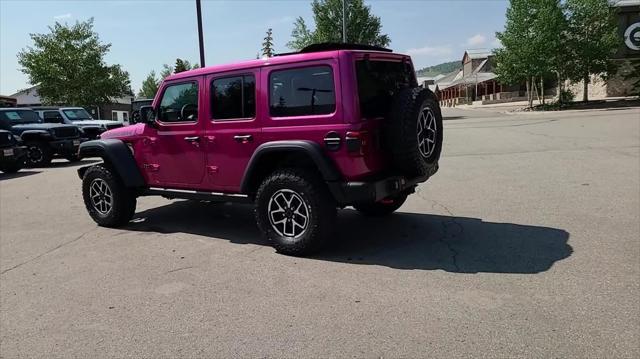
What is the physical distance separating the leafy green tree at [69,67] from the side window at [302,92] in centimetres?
3785

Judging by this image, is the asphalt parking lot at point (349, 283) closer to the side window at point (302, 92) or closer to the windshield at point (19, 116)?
the side window at point (302, 92)

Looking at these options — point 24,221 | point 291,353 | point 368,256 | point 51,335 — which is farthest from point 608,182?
point 24,221

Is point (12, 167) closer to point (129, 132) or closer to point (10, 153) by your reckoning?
point (10, 153)

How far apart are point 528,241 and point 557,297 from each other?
157 cm

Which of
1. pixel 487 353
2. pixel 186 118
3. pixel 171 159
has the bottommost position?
pixel 487 353

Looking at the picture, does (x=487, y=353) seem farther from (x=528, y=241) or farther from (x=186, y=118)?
(x=186, y=118)

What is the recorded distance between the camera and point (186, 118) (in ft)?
19.9

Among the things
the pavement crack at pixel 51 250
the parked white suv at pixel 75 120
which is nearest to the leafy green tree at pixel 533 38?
the parked white suv at pixel 75 120

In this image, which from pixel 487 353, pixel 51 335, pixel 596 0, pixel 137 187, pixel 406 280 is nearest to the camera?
pixel 487 353

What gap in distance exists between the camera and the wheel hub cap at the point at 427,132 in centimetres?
521

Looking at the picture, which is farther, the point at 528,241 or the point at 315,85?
the point at 528,241

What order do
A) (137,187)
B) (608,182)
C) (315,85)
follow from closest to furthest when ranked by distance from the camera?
(315,85) → (137,187) → (608,182)

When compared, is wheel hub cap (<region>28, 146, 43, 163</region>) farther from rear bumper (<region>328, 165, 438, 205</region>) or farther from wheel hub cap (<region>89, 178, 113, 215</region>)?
rear bumper (<region>328, 165, 438, 205</region>)

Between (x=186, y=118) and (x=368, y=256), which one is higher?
(x=186, y=118)
